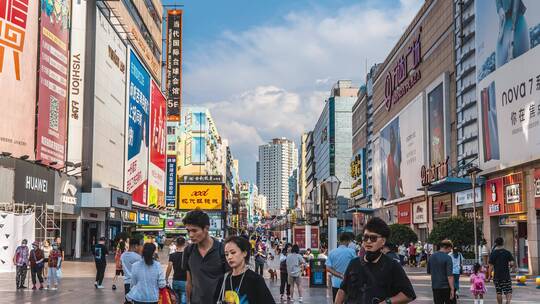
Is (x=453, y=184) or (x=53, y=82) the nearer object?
(x=53, y=82)

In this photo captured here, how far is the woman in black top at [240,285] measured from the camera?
5242mm

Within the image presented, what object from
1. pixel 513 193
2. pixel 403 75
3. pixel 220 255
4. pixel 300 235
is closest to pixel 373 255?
pixel 220 255

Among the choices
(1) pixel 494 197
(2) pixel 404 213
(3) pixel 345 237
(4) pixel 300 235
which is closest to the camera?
(3) pixel 345 237

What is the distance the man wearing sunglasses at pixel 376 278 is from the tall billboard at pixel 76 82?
48.8 meters

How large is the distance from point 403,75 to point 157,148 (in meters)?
30.6

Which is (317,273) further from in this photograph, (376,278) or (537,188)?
(376,278)

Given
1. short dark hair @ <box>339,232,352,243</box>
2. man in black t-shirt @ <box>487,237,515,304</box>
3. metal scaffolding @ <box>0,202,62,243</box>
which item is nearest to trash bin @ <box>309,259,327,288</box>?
man in black t-shirt @ <box>487,237,515,304</box>

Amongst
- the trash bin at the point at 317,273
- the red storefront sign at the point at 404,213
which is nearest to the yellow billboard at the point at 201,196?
the red storefront sign at the point at 404,213

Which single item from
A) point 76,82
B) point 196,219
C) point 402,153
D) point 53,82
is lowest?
point 196,219

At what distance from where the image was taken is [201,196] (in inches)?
2596

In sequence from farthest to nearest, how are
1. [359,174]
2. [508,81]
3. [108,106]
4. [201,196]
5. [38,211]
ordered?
[359,174] → [201,196] → [108,106] → [38,211] → [508,81]

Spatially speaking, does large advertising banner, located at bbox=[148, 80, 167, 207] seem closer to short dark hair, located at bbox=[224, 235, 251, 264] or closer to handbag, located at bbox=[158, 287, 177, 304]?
handbag, located at bbox=[158, 287, 177, 304]

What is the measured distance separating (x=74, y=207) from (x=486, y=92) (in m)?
29.7

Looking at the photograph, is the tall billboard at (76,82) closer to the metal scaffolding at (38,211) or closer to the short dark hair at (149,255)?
the metal scaffolding at (38,211)
